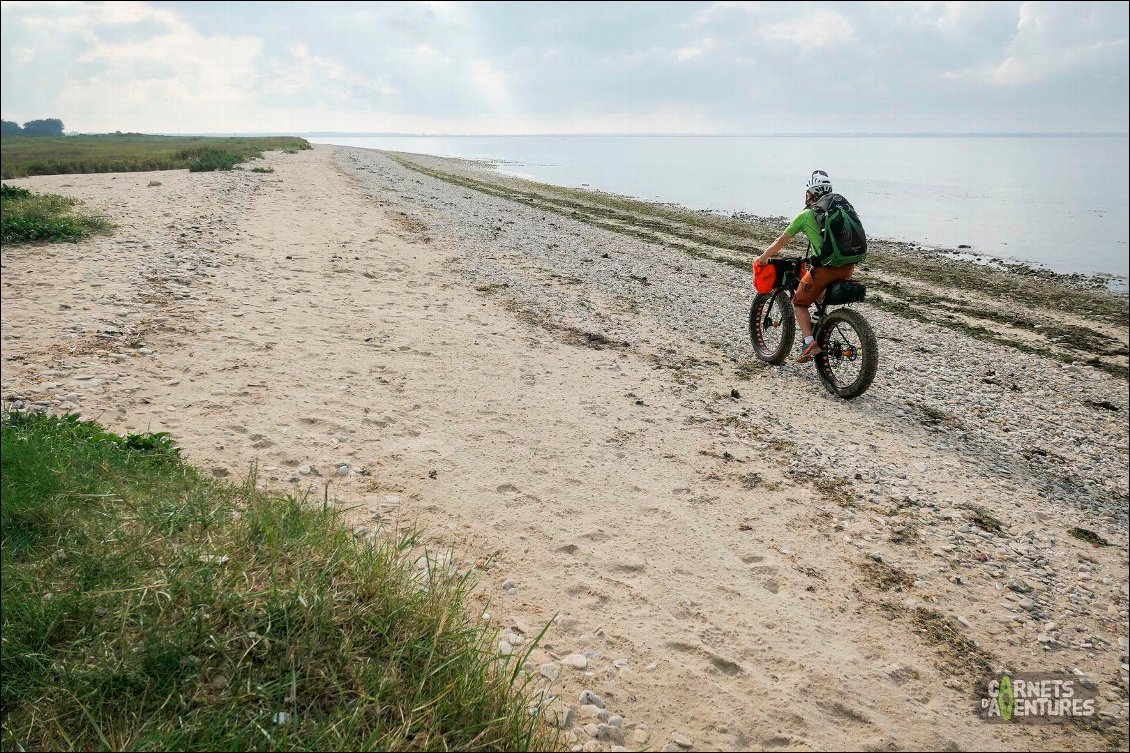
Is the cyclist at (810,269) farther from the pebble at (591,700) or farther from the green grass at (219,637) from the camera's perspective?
the green grass at (219,637)

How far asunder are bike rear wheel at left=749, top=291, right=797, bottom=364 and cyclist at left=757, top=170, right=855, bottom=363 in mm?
331

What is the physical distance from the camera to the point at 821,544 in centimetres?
536

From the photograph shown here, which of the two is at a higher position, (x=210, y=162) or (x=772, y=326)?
(x=210, y=162)

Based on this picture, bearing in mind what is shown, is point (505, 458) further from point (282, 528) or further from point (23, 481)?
point (23, 481)

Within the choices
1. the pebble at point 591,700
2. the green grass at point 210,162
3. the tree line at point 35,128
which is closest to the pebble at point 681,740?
the pebble at point 591,700

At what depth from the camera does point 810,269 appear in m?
8.88

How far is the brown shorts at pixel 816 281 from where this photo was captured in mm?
8703

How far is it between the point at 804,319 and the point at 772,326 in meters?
1.15

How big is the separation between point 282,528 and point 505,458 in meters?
2.81

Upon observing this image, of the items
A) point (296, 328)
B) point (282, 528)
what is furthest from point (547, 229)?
point (282, 528)

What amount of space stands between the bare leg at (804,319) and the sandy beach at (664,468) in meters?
0.85

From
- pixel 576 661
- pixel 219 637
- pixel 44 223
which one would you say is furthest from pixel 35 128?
pixel 44 223

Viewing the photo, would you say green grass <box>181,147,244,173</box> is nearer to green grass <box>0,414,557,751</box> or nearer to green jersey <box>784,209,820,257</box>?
A: green jersey <box>784,209,820,257</box>

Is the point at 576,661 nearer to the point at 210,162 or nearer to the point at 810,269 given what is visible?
the point at 810,269
